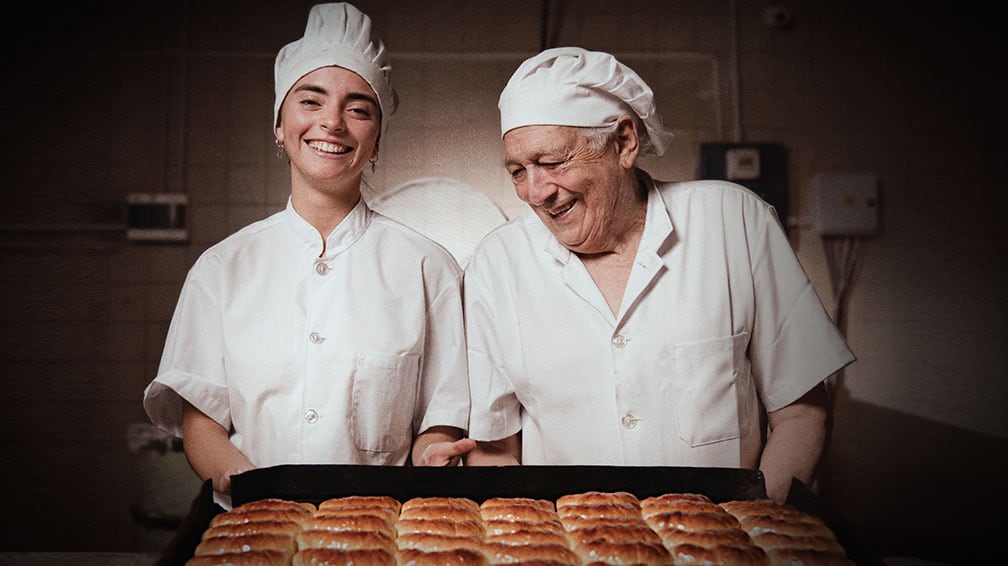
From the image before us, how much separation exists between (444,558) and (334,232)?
0.79 metres

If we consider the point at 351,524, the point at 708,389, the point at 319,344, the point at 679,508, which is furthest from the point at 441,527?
the point at 708,389

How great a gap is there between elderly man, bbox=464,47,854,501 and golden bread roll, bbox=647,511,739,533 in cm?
28

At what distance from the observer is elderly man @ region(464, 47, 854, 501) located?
151 cm

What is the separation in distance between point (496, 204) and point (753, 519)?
3.90ft

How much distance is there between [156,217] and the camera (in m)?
2.08

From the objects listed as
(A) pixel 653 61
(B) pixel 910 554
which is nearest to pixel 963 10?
(A) pixel 653 61

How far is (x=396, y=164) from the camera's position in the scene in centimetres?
→ 208

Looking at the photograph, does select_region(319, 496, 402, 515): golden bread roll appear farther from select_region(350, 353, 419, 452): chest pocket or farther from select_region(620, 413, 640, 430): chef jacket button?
select_region(620, 413, 640, 430): chef jacket button

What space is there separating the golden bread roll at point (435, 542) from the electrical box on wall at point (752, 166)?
1.40m

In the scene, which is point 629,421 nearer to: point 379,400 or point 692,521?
point 692,521

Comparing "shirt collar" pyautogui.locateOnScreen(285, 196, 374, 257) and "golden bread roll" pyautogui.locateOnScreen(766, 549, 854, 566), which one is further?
"shirt collar" pyautogui.locateOnScreen(285, 196, 374, 257)

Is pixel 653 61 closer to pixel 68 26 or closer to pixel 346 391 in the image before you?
pixel 346 391

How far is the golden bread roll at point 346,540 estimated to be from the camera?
1.16 metres

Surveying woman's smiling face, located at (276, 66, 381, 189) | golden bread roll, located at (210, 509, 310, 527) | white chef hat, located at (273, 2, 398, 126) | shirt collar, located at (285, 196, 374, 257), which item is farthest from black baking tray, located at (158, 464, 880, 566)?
white chef hat, located at (273, 2, 398, 126)
